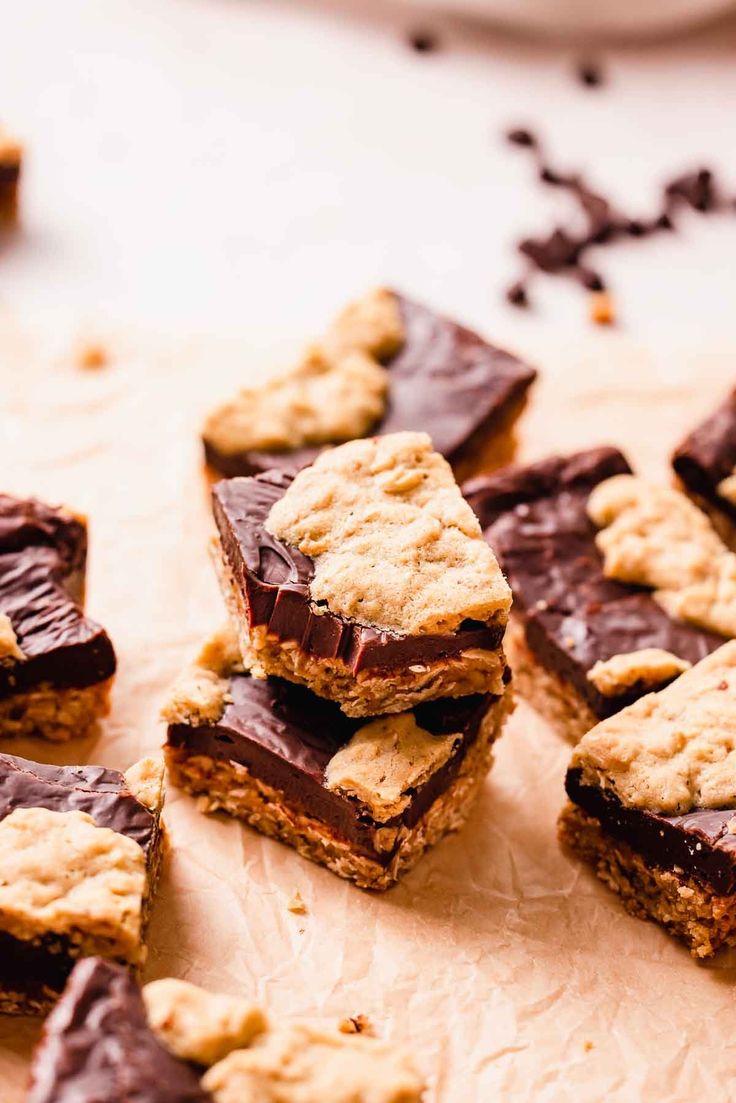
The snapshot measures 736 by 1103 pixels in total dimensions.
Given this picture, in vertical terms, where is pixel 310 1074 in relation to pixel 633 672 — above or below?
below

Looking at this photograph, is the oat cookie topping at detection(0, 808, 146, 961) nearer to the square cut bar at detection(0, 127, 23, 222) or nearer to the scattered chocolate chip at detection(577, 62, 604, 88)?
the square cut bar at detection(0, 127, 23, 222)

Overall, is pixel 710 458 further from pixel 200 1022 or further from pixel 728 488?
pixel 200 1022

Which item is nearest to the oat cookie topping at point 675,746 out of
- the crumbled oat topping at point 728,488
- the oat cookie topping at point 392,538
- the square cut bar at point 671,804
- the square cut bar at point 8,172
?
the square cut bar at point 671,804

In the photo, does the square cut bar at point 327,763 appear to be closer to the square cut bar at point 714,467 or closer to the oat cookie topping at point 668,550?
the oat cookie topping at point 668,550

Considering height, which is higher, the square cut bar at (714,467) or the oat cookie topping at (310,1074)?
the square cut bar at (714,467)

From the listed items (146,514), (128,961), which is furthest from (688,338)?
(128,961)

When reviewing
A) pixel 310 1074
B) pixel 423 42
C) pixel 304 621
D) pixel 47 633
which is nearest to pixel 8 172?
pixel 423 42
